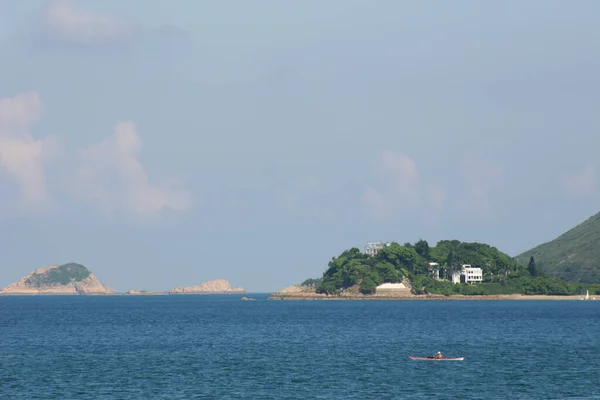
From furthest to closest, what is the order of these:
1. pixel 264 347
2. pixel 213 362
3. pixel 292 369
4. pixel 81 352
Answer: pixel 264 347, pixel 81 352, pixel 213 362, pixel 292 369

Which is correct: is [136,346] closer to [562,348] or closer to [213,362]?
[213,362]

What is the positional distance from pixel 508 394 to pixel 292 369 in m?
28.8

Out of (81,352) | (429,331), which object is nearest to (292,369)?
(81,352)

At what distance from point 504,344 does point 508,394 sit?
182 ft

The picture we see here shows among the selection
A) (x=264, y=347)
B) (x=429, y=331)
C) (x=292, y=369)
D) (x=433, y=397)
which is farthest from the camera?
(x=429, y=331)

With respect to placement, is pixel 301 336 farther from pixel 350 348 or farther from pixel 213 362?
pixel 213 362

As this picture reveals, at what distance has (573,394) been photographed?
277 feet

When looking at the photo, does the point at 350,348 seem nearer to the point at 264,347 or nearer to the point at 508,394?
the point at 264,347

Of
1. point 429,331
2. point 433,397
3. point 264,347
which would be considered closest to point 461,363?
point 433,397

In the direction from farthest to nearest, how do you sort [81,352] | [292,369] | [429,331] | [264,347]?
[429,331], [264,347], [81,352], [292,369]

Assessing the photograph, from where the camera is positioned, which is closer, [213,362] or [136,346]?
[213,362]

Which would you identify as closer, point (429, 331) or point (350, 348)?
point (350, 348)

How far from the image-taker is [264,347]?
13588 centimetres

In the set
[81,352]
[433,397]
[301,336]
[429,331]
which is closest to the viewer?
[433,397]
